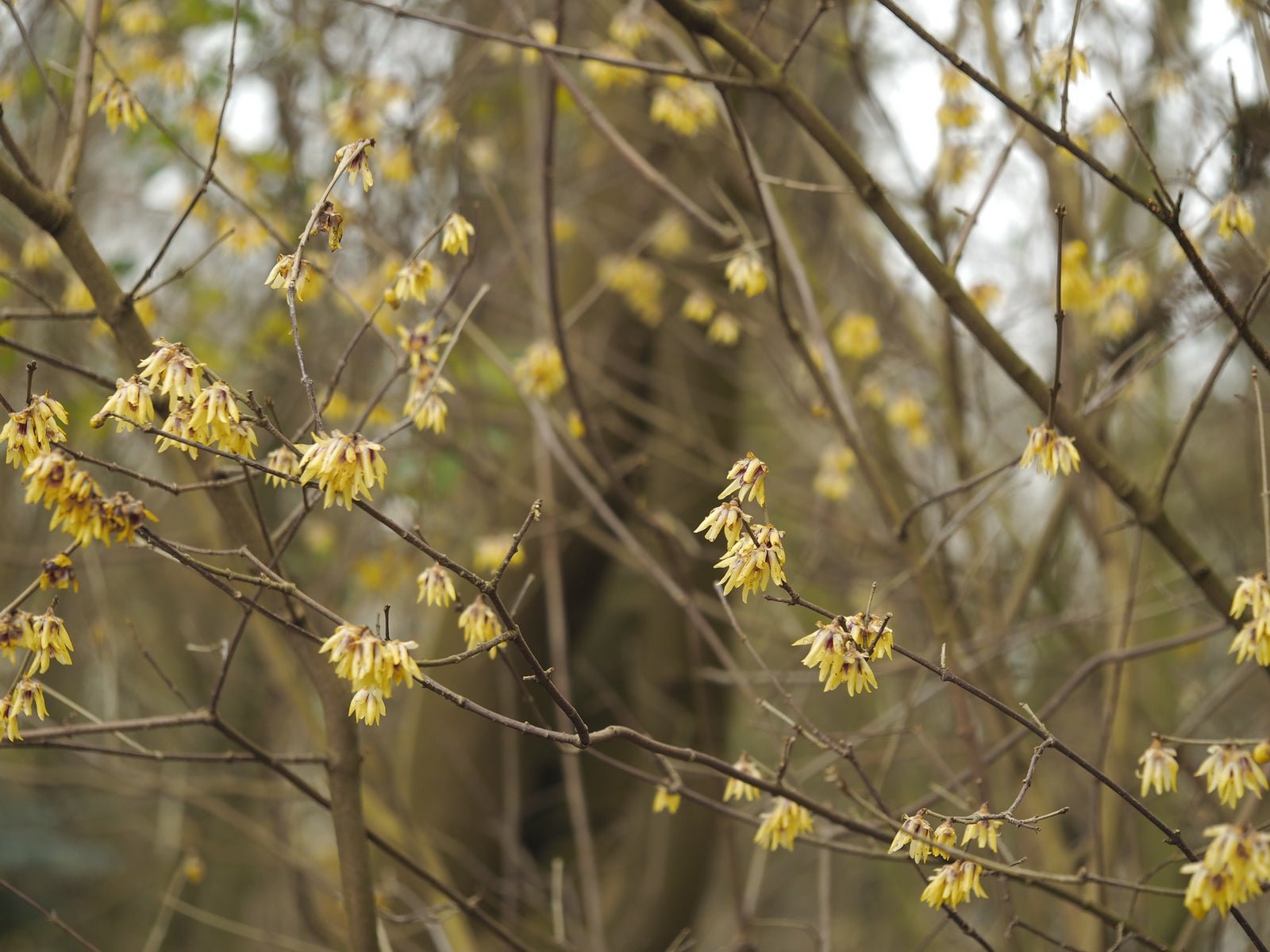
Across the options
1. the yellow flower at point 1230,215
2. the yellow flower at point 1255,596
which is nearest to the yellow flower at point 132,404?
the yellow flower at point 1255,596

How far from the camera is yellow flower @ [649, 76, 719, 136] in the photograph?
3705 millimetres

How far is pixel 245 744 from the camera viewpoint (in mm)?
2283

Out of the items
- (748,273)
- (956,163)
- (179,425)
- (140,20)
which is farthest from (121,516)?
(140,20)

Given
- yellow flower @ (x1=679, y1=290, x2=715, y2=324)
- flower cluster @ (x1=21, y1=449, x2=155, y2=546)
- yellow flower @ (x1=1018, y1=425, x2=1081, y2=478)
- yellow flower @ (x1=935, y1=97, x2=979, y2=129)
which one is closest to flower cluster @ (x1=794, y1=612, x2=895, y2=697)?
yellow flower @ (x1=1018, y1=425, x2=1081, y2=478)

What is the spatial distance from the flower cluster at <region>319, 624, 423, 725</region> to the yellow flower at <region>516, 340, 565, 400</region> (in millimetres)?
1987

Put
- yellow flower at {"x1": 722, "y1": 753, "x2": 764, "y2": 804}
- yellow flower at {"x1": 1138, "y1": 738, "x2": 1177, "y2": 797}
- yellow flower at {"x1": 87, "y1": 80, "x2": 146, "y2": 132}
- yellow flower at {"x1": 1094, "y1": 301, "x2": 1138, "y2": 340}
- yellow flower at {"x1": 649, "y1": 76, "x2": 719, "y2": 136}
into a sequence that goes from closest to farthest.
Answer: yellow flower at {"x1": 1138, "y1": 738, "x2": 1177, "y2": 797}, yellow flower at {"x1": 722, "y1": 753, "x2": 764, "y2": 804}, yellow flower at {"x1": 87, "y1": 80, "x2": 146, "y2": 132}, yellow flower at {"x1": 649, "y1": 76, "x2": 719, "y2": 136}, yellow flower at {"x1": 1094, "y1": 301, "x2": 1138, "y2": 340}

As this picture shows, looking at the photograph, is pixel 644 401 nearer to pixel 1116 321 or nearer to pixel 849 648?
pixel 1116 321

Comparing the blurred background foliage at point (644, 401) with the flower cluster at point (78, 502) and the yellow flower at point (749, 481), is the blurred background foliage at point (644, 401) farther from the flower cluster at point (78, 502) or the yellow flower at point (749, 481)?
the flower cluster at point (78, 502)

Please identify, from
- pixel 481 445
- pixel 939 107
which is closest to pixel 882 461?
pixel 939 107

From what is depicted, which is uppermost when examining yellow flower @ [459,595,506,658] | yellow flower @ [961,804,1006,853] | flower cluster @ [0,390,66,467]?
flower cluster @ [0,390,66,467]

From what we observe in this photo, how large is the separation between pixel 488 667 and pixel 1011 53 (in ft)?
12.2

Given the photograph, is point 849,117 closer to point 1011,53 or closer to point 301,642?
point 1011,53

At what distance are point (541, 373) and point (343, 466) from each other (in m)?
1.99

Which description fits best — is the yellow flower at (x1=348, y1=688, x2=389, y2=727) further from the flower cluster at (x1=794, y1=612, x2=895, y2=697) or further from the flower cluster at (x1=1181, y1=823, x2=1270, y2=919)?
the flower cluster at (x1=1181, y1=823, x2=1270, y2=919)
